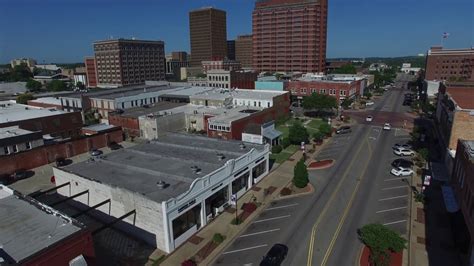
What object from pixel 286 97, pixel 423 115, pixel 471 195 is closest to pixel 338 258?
pixel 471 195

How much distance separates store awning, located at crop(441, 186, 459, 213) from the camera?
102 feet

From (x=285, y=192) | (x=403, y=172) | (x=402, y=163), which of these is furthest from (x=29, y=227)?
(x=402, y=163)

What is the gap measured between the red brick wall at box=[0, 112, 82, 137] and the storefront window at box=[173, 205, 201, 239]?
4868cm

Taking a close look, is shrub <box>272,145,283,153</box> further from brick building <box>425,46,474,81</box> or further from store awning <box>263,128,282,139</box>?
brick building <box>425,46,474,81</box>

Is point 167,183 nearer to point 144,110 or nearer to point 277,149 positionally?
point 277,149

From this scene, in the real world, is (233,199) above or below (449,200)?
above

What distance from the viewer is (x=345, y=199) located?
36.4m

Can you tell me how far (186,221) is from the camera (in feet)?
95.3

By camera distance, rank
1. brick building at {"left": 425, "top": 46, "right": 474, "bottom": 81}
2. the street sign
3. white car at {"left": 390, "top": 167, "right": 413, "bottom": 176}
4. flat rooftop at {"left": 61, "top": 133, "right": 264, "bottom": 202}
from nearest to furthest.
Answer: flat rooftop at {"left": 61, "top": 133, "right": 264, "bottom": 202}
the street sign
white car at {"left": 390, "top": 167, "right": 413, "bottom": 176}
brick building at {"left": 425, "top": 46, "right": 474, "bottom": 81}

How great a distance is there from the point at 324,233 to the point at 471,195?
1350 cm

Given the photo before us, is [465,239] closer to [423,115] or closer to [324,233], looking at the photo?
[324,233]

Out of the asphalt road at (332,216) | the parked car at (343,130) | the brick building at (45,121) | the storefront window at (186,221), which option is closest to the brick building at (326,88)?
the parked car at (343,130)

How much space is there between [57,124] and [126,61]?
118m

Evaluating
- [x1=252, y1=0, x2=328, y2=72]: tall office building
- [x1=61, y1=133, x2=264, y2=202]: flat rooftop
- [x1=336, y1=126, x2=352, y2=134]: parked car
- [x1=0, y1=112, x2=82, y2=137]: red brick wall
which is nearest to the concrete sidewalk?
[x1=61, y1=133, x2=264, y2=202]: flat rooftop
